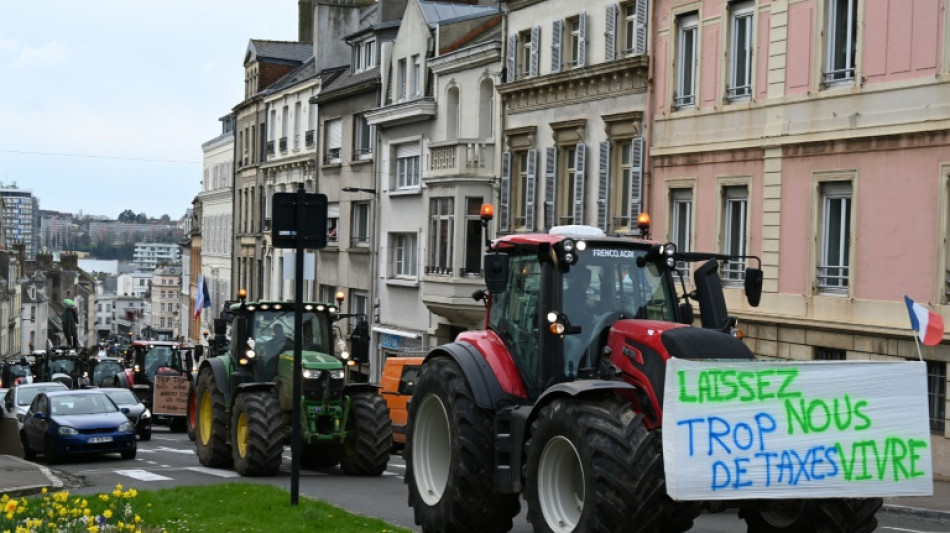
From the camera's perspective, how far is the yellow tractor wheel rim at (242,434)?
2330 centimetres

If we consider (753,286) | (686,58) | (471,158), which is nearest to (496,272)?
(753,286)

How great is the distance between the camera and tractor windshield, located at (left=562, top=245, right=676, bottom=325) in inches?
532

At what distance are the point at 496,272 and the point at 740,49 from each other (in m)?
17.4

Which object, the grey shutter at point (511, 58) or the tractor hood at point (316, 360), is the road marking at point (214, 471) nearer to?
the tractor hood at point (316, 360)

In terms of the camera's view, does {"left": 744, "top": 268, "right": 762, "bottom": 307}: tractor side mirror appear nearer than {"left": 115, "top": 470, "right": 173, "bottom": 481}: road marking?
Yes

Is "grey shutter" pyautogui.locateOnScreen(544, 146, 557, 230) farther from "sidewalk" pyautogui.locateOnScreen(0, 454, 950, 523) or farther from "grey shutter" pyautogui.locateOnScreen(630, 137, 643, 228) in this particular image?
"sidewalk" pyautogui.locateOnScreen(0, 454, 950, 523)

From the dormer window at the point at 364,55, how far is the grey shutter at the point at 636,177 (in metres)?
20.7

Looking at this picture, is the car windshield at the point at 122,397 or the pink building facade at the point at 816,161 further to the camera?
the car windshield at the point at 122,397

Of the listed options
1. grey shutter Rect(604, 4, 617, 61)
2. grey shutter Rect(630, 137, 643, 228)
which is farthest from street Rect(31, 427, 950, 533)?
grey shutter Rect(604, 4, 617, 61)

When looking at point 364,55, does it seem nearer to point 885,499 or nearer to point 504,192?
point 504,192

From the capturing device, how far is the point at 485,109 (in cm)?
4247

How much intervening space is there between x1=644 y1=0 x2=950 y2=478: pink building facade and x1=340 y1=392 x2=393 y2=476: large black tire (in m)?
8.15

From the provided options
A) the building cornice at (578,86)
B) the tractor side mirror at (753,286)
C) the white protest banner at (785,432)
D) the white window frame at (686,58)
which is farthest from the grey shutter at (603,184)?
the white protest banner at (785,432)

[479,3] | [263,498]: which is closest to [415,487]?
[263,498]
